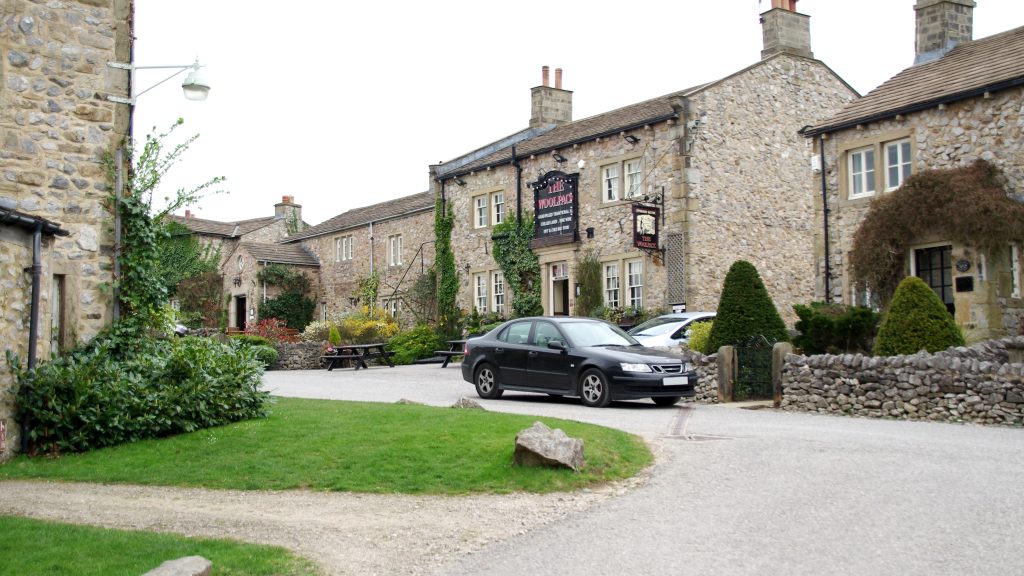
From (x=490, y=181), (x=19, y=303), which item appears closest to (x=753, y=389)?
(x=19, y=303)

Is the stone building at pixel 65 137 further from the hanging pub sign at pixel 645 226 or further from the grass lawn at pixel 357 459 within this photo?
the hanging pub sign at pixel 645 226

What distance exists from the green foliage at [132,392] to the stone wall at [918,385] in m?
8.53

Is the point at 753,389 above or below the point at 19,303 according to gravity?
below

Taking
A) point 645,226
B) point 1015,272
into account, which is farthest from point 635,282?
point 1015,272

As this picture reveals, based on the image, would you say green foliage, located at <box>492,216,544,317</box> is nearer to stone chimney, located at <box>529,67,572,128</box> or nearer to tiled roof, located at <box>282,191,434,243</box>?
stone chimney, located at <box>529,67,572,128</box>

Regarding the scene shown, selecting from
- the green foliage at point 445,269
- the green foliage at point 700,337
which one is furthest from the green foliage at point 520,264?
the green foliage at point 700,337

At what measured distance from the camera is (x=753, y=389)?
1678 cm

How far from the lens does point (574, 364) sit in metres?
15.7

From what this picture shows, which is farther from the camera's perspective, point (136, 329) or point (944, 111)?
point (944, 111)

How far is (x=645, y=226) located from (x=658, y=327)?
5360 millimetres

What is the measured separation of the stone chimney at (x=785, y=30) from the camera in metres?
27.3

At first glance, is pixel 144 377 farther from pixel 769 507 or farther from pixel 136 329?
pixel 769 507

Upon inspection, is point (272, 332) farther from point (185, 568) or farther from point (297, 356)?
point (185, 568)

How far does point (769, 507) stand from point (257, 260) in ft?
119
